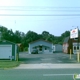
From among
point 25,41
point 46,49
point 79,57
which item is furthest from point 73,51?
point 25,41

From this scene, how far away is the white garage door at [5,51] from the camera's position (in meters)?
33.0

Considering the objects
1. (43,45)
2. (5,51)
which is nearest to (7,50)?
(5,51)

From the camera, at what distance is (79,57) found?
32.2m

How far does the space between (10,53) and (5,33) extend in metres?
61.3

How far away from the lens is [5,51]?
33.1 metres

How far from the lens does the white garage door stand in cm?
3295
